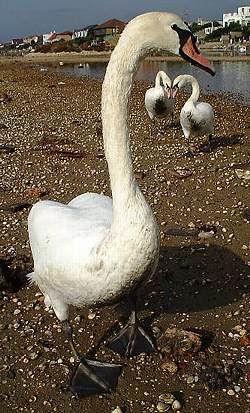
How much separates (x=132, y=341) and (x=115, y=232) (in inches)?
53.5

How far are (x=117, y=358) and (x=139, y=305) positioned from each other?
2.66ft

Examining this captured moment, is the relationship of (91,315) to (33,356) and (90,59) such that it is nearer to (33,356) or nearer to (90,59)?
(33,356)

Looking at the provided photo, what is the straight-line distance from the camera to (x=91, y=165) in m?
10.2

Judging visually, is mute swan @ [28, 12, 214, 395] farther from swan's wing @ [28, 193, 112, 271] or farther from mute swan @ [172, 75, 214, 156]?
mute swan @ [172, 75, 214, 156]

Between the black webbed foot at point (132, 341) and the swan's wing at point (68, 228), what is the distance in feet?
3.66

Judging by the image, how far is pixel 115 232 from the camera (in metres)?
3.66

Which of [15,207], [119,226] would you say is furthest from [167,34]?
[15,207]

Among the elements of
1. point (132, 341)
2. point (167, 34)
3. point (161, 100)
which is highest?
Answer: point (167, 34)

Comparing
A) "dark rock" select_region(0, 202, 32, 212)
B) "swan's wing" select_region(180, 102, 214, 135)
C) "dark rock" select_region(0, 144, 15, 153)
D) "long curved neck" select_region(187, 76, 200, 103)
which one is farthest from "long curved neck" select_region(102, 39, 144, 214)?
"dark rock" select_region(0, 144, 15, 153)

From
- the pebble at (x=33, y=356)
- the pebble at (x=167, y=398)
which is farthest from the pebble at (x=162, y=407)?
the pebble at (x=33, y=356)

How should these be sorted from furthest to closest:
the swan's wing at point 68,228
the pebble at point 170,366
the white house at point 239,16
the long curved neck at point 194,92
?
1. the white house at point 239,16
2. the long curved neck at point 194,92
3. the pebble at point 170,366
4. the swan's wing at point 68,228

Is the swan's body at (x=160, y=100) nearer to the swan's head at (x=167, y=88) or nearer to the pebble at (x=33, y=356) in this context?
the swan's head at (x=167, y=88)

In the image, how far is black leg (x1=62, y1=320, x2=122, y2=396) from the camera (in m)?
4.11

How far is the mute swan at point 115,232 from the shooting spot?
11.1 ft
